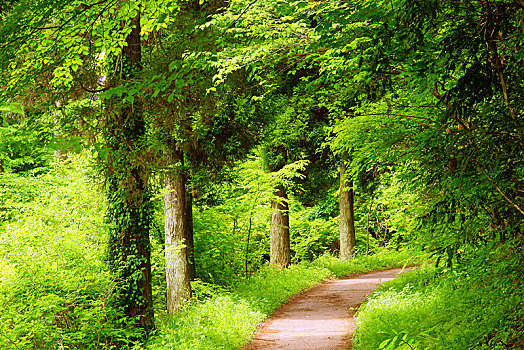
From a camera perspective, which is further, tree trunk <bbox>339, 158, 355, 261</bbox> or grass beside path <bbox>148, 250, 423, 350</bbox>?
tree trunk <bbox>339, 158, 355, 261</bbox>

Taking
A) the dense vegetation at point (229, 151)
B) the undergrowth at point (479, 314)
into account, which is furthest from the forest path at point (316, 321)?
the undergrowth at point (479, 314)

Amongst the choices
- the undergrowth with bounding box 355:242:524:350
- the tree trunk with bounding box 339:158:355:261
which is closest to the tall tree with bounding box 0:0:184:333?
the undergrowth with bounding box 355:242:524:350

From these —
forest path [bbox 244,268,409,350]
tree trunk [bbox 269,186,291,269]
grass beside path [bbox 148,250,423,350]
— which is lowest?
forest path [bbox 244,268,409,350]

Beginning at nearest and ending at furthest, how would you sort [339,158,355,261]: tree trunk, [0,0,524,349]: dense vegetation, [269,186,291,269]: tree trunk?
[0,0,524,349]: dense vegetation
[269,186,291,269]: tree trunk
[339,158,355,261]: tree trunk

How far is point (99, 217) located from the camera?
10.8 meters

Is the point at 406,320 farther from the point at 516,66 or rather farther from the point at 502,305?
the point at 516,66

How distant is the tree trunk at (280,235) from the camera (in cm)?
1752

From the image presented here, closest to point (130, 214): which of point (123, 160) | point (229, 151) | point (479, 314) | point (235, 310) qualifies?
point (123, 160)

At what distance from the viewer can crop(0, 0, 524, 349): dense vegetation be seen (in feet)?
13.3

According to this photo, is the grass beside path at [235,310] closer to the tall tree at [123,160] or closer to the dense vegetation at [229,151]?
the dense vegetation at [229,151]

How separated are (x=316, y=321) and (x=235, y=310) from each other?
72.4 inches

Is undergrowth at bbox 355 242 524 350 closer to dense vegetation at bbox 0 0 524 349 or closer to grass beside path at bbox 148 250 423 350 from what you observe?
dense vegetation at bbox 0 0 524 349

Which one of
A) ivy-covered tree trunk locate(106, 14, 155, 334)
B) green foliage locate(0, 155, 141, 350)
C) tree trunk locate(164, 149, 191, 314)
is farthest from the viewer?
tree trunk locate(164, 149, 191, 314)

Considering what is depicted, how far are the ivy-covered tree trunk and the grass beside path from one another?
2.71ft
